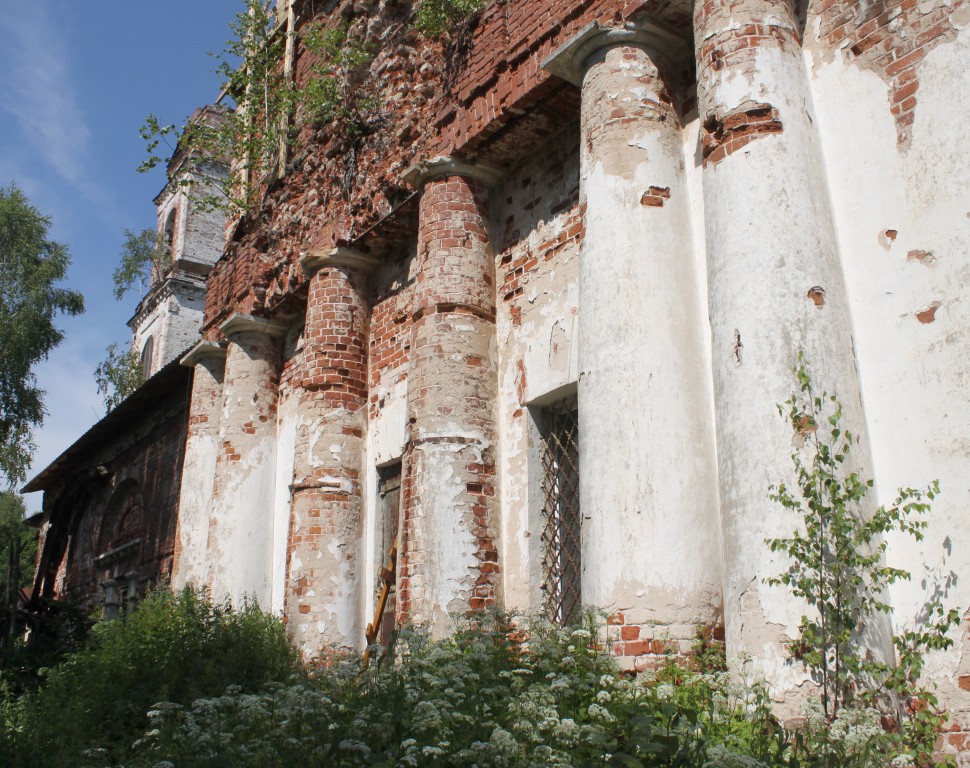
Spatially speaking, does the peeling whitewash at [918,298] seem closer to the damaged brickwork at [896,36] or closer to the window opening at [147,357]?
the damaged brickwork at [896,36]

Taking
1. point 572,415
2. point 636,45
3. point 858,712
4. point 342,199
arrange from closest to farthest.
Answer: point 858,712, point 636,45, point 572,415, point 342,199

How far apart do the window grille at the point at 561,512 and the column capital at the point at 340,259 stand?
9.77ft

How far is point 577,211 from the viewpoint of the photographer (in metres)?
6.39

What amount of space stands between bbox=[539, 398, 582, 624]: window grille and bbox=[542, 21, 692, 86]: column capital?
2.29 m

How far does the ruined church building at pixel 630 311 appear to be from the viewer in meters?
4.02

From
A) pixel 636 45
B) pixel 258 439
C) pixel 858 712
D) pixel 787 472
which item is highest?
pixel 636 45

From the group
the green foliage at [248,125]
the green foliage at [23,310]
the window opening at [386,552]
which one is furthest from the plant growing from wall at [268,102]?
the green foliage at [23,310]

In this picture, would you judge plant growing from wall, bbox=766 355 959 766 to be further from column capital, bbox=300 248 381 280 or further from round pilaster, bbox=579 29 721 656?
column capital, bbox=300 248 381 280

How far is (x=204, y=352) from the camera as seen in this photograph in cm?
1077

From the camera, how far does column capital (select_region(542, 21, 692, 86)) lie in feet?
18.2

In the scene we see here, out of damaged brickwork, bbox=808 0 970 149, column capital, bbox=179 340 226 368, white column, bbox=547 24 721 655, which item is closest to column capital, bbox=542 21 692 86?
white column, bbox=547 24 721 655

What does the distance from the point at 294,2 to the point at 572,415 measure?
775 centimetres

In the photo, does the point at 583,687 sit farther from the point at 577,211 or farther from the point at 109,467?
the point at 109,467

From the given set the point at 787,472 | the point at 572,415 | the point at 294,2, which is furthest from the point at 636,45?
the point at 294,2
